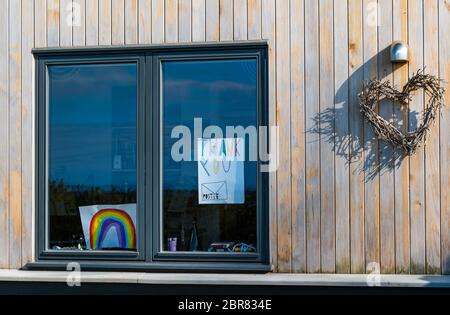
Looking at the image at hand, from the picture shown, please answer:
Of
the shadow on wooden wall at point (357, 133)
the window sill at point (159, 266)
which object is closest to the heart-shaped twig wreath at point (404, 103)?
the shadow on wooden wall at point (357, 133)

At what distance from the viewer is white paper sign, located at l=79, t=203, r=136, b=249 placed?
16.5 ft

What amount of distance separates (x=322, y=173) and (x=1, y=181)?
2.35m

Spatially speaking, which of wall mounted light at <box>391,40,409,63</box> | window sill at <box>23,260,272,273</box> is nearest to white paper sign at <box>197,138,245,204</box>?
window sill at <box>23,260,272,273</box>

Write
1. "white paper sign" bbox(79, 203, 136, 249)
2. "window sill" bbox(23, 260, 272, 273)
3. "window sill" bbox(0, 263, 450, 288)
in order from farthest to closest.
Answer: "white paper sign" bbox(79, 203, 136, 249)
"window sill" bbox(23, 260, 272, 273)
"window sill" bbox(0, 263, 450, 288)

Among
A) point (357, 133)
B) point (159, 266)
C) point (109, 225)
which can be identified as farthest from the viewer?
point (109, 225)

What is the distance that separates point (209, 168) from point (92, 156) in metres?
0.87

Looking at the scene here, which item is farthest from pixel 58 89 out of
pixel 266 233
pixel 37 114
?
pixel 266 233

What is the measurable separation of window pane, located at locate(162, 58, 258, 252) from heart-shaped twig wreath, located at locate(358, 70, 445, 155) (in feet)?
2.61

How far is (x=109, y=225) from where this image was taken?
5074 millimetres

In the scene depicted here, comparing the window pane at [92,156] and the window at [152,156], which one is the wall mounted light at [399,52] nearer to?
the window at [152,156]

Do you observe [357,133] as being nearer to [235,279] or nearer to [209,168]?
[209,168]

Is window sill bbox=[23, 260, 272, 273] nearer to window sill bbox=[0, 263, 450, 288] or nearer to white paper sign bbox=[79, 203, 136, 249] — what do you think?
window sill bbox=[0, 263, 450, 288]

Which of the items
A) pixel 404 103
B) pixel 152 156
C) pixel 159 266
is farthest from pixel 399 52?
pixel 159 266
